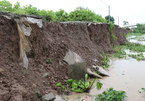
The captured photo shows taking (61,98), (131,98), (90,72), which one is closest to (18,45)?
(61,98)

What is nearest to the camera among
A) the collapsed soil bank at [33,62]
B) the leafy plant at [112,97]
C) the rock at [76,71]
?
the collapsed soil bank at [33,62]

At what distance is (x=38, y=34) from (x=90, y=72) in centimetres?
206

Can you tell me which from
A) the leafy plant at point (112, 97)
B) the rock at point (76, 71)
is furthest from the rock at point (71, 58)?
the leafy plant at point (112, 97)

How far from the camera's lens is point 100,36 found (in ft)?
32.8

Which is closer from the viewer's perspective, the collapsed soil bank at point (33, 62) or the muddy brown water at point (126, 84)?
the collapsed soil bank at point (33, 62)

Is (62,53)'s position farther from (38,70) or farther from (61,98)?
(61,98)

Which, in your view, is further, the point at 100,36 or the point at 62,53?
the point at 100,36

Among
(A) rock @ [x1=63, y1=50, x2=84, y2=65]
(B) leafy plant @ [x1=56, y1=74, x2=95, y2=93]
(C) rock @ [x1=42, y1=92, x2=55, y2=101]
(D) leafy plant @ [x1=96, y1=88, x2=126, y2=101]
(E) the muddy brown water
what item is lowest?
(E) the muddy brown water

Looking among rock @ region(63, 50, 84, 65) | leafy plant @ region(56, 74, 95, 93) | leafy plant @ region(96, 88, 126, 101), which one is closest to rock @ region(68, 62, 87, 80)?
rock @ region(63, 50, 84, 65)

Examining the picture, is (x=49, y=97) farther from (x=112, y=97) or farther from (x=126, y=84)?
(x=126, y=84)

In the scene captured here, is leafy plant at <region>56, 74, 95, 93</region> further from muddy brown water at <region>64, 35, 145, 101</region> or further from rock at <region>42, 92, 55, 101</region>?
rock at <region>42, 92, 55, 101</region>

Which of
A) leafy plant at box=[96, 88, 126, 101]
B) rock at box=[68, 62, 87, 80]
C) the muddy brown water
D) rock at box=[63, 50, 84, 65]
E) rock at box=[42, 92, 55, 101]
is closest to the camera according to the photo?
rock at box=[42, 92, 55, 101]

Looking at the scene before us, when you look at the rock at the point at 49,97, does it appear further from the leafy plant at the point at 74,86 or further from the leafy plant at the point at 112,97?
the leafy plant at the point at 112,97

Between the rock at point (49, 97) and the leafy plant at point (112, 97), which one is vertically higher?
the rock at point (49, 97)
